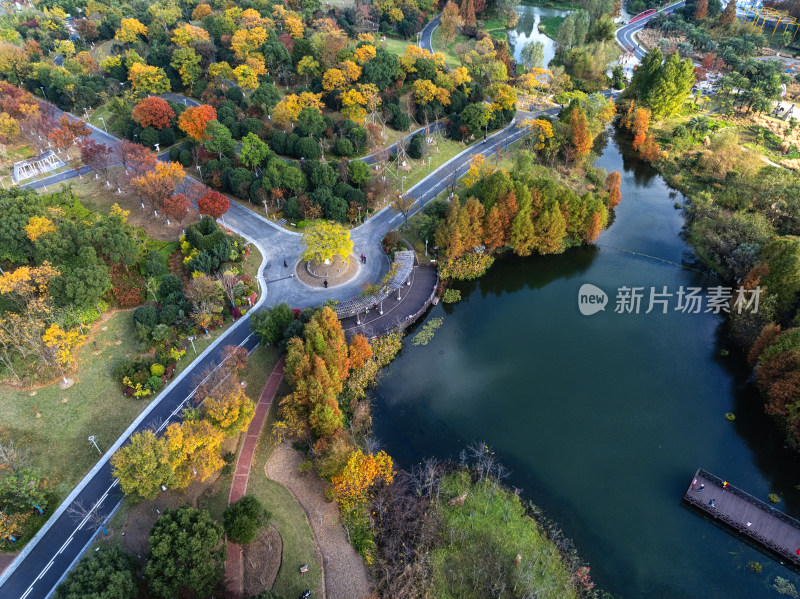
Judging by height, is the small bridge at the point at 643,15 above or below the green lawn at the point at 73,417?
above

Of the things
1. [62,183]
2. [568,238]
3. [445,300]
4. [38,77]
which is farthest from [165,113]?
[568,238]

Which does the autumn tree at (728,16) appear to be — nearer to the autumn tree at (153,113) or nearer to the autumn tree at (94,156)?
the autumn tree at (153,113)

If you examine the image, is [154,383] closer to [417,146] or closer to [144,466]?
[144,466]

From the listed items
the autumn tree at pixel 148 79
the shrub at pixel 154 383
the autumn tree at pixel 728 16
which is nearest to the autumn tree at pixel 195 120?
the autumn tree at pixel 148 79

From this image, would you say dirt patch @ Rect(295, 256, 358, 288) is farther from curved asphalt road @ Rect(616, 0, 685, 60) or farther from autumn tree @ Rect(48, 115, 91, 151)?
curved asphalt road @ Rect(616, 0, 685, 60)

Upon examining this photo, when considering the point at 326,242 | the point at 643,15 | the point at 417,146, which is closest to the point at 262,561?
the point at 326,242

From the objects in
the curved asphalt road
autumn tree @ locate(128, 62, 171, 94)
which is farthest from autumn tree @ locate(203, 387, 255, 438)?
the curved asphalt road
